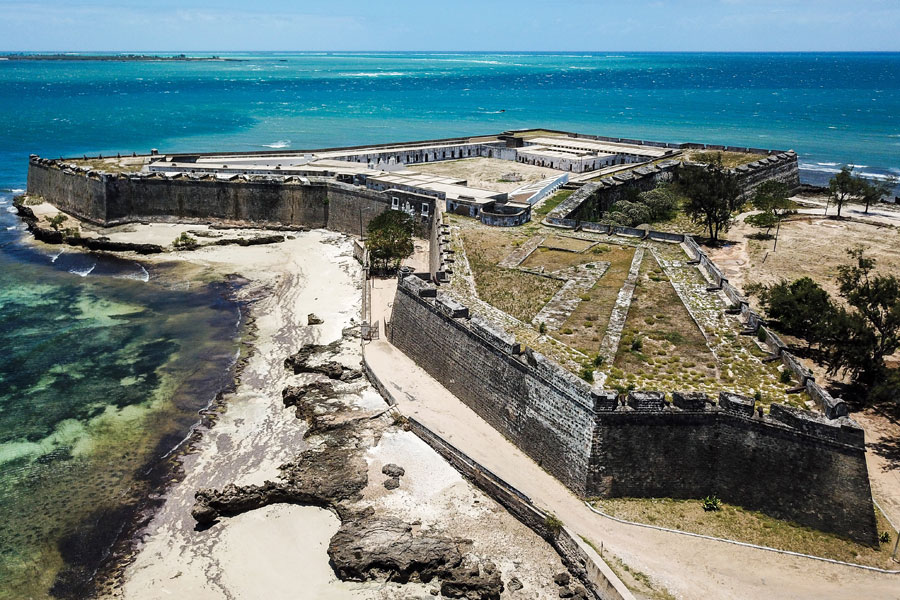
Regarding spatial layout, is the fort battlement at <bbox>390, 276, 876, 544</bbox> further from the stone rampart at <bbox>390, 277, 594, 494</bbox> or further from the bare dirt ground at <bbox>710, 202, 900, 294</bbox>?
the bare dirt ground at <bbox>710, 202, 900, 294</bbox>

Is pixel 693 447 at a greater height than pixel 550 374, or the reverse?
pixel 550 374

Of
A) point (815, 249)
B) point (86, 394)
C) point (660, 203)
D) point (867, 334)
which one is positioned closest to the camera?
point (867, 334)

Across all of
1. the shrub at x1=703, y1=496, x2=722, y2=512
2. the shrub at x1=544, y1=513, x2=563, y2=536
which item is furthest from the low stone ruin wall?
the shrub at x1=544, y1=513, x2=563, y2=536

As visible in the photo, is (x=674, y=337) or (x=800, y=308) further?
(x=800, y=308)

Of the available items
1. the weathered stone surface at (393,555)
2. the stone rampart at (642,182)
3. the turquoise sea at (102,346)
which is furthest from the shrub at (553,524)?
the stone rampart at (642,182)

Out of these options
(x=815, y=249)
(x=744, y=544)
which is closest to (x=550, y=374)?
(x=744, y=544)

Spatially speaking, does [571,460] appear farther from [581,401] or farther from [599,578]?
[599,578]

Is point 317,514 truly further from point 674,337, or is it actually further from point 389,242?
point 389,242
